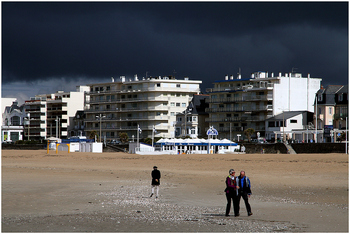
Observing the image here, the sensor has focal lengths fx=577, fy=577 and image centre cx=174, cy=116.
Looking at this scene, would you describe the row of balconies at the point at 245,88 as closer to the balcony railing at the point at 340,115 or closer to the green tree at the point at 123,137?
the balcony railing at the point at 340,115

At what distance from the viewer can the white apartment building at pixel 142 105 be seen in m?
114

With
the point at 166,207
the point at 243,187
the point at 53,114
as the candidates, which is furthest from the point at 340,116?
the point at 243,187

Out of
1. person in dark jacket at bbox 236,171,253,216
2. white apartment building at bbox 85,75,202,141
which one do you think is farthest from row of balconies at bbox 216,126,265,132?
person in dark jacket at bbox 236,171,253,216

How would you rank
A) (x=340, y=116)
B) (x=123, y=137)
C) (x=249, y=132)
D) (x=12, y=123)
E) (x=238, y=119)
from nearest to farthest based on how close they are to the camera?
(x=340, y=116) → (x=249, y=132) → (x=238, y=119) → (x=123, y=137) → (x=12, y=123)

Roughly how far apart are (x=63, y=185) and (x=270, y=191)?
31.3 feet

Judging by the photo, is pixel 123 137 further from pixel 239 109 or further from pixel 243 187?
pixel 243 187

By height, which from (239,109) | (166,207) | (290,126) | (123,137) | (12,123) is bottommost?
(166,207)

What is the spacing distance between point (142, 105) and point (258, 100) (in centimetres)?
2595

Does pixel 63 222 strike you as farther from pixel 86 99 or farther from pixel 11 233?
pixel 86 99

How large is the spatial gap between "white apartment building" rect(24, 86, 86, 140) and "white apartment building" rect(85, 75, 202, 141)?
11031 millimetres

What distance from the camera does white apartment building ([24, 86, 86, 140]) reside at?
5133 inches

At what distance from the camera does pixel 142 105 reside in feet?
378

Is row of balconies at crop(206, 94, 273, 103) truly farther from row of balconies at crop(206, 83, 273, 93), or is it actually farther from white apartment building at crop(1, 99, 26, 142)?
white apartment building at crop(1, 99, 26, 142)

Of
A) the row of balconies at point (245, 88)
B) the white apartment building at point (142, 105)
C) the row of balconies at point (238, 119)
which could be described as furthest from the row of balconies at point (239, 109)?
the white apartment building at point (142, 105)
